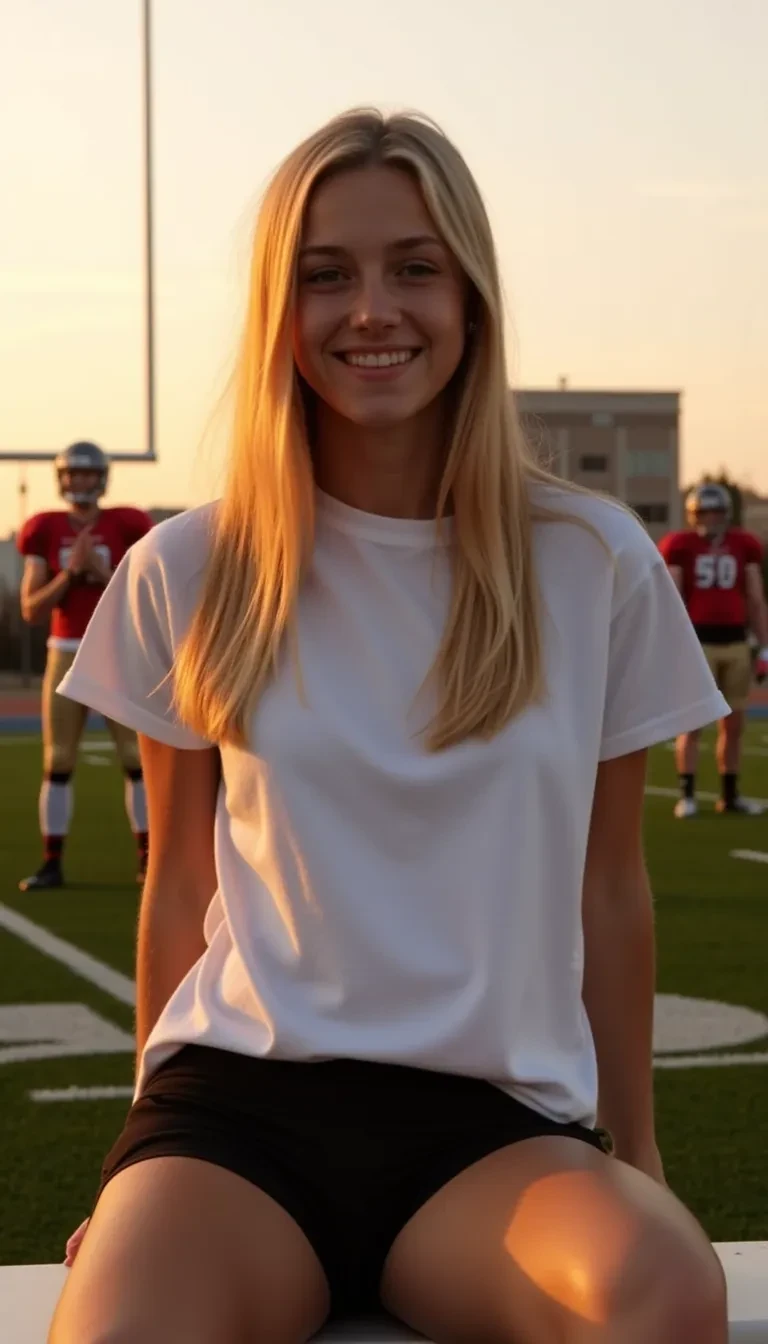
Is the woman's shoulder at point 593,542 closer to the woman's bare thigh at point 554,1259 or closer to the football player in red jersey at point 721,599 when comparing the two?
the woman's bare thigh at point 554,1259

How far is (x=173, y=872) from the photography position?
2.30 m

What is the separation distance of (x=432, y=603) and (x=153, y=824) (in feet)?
1.28

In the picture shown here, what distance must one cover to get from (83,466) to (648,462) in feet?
244

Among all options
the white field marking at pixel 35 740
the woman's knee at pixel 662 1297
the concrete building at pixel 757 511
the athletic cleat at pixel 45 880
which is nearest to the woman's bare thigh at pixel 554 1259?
the woman's knee at pixel 662 1297

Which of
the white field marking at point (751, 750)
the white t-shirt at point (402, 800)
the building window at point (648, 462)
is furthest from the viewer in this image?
the building window at point (648, 462)

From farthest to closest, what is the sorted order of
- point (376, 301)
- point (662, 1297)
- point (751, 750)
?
point (751, 750)
point (376, 301)
point (662, 1297)

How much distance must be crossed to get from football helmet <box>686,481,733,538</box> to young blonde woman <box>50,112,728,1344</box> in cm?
913

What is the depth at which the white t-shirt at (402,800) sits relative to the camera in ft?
6.84

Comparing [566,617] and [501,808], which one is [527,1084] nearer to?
[501,808]

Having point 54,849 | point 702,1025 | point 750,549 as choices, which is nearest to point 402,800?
point 702,1025

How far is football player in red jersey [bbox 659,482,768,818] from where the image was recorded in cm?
1124

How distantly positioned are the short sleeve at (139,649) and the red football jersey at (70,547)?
6202 millimetres

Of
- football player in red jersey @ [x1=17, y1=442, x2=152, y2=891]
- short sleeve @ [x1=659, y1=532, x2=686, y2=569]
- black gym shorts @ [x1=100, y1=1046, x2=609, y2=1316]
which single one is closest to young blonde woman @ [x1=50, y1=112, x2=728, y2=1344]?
black gym shorts @ [x1=100, y1=1046, x2=609, y2=1316]

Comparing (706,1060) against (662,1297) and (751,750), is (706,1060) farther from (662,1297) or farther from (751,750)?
(751,750)
